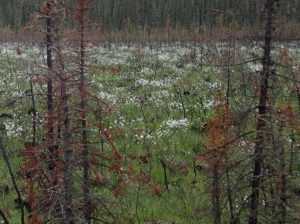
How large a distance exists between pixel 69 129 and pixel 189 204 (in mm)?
4595

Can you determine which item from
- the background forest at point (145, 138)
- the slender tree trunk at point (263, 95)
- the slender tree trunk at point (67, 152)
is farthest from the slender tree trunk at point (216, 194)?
the slender tree trunk at point (67, 152)

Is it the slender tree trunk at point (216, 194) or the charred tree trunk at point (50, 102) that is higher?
the charred tree trunk at point (50, 102)

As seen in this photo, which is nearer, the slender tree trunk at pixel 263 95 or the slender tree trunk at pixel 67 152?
the slender tree trunk at pixel 67 152

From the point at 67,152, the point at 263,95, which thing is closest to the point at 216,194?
the point at 263,95

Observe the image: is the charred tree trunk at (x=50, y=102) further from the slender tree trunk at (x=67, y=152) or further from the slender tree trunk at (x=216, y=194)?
the slender tree trunk at (x=216, y=194)

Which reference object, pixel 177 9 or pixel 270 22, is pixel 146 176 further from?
pixel 177 9

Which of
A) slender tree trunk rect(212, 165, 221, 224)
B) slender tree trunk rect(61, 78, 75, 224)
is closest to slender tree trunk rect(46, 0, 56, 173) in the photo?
slender tree trunk rect(61, 78, 75, 224)

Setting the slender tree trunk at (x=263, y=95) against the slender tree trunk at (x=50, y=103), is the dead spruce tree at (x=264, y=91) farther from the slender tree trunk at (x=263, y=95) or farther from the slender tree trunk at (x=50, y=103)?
the slender tree trunk at (x=50, y=103)

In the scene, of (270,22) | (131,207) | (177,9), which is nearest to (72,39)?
(270,22)

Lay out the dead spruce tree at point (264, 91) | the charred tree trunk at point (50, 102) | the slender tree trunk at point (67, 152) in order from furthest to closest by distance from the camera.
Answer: the dead spruce tree at point (264, 91), the charred tree trunk at point (50, 102), the slender tree trunk at point (67, 152)

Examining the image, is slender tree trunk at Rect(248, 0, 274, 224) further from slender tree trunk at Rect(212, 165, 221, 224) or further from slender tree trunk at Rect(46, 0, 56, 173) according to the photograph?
slender tree trunk at Rect(46, 0, 56, 173)

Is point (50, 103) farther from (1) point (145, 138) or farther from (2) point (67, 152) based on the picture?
(1) point (145, 138)

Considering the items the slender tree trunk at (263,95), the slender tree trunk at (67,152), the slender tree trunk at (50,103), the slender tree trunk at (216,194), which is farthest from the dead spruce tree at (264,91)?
the slender tree trunk at (50,103)

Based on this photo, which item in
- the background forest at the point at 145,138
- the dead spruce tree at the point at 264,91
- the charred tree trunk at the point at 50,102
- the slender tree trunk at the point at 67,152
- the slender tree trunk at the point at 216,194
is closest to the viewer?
the slender tree trunk at the point at 67,152
